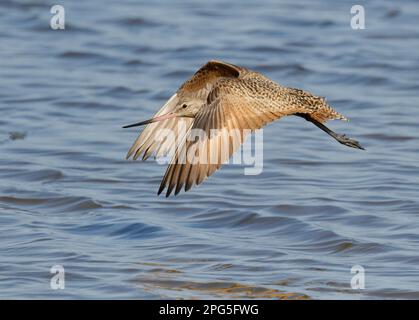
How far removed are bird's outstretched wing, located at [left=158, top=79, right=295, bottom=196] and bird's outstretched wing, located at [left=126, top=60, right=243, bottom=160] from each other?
518 millimetres

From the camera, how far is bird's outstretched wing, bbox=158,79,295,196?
6680mm

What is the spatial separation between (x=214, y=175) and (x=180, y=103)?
5.39 ft

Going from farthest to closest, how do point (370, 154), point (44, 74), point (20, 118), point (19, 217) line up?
point (44, 74), point (20, 118), point (370, 154), point (19, 217)

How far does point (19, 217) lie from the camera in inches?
321

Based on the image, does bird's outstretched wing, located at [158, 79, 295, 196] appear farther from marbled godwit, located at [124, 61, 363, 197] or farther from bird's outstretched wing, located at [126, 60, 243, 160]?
bird's outstretched wing, located at [126, 60, 243, 160]

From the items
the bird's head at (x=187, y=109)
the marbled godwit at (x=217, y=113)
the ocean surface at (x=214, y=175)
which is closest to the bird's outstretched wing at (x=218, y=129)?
the marbled godwit at (x=217, y=113)

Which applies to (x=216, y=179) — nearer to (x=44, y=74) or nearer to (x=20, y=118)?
(x=20, y=118)

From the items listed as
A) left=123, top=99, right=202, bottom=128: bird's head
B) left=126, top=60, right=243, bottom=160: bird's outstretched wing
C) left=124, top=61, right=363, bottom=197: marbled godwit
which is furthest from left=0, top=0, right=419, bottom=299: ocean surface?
left=123, top=99, right=202, bottom=128: bird's head

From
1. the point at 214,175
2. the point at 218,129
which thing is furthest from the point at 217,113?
the point at 214,175

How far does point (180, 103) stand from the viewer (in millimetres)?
7844

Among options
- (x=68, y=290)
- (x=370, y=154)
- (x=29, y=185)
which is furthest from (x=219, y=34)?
(x=68, y=290)

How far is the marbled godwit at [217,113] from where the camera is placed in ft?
22.1
